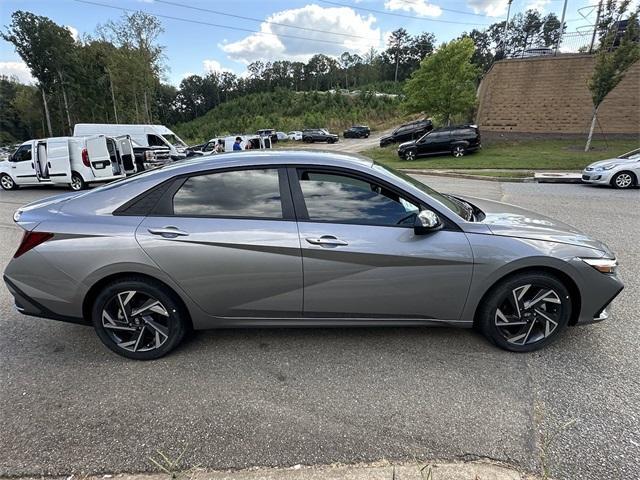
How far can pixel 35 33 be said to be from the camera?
3797cm

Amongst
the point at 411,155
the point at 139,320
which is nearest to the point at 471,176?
the point at 411,155

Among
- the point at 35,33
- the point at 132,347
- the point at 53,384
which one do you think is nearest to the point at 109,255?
the point at 132,347

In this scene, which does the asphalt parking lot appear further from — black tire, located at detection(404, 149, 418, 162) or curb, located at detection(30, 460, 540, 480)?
black tire, located at detection(404, 149, 418, 162)

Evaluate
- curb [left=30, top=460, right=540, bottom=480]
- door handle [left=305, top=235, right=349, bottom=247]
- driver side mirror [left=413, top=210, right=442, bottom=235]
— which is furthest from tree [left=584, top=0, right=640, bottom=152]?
curb [left=30, top=460, right=540, bottom=480]

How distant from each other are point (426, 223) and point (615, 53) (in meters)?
17.8

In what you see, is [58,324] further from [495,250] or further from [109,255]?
[495,250]

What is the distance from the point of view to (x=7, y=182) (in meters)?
12.6

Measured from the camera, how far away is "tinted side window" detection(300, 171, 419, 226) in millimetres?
2670

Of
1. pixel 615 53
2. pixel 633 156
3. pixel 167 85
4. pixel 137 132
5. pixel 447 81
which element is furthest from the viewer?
pixel 167 85

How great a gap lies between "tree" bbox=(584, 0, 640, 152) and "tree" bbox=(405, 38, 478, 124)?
7894 millimetres

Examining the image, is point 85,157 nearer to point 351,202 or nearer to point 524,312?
point 351,202

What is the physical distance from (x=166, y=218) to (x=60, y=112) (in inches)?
2339

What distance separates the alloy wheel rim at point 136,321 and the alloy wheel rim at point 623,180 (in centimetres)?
1240

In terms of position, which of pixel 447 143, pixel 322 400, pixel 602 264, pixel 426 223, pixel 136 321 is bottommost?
pixel 322 400
